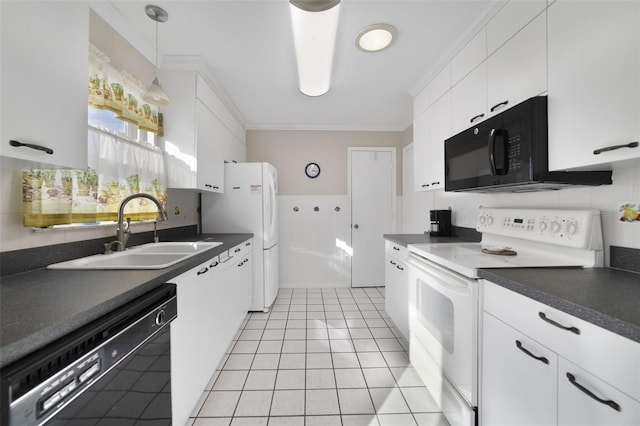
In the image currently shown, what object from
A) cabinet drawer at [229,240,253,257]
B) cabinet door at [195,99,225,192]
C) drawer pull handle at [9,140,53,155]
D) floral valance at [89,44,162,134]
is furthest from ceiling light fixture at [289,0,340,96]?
cabinet drawer at [229,240,253,257]

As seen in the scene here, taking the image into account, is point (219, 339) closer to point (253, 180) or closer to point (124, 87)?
point (253, 180)

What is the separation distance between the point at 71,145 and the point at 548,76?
83.6 inches

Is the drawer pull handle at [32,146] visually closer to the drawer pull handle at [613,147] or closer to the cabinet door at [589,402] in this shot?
the cabinet door at [589,402]

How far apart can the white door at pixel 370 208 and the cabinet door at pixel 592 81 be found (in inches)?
106

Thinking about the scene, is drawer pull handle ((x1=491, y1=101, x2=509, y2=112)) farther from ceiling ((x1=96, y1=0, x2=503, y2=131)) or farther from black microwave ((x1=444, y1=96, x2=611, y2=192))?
ceiling ((x1=96, y1=0, x2=503, y2=131))

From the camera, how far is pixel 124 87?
172 cm

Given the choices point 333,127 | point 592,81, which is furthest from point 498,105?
point 333,127

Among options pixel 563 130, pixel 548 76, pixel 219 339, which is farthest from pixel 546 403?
pixel 219 339

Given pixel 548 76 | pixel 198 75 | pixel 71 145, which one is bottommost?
pixel 71 145

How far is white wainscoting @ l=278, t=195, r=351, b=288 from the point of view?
12.3 ft

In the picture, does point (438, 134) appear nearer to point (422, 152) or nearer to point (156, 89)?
point (422, 152)

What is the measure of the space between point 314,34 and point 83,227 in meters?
1.81

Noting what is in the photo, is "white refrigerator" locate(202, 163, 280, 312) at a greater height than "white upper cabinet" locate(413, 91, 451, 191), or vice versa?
"white upper cabinet" locate(413, 91, 451, 191)

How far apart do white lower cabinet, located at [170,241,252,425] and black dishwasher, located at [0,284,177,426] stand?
0.13 meters
